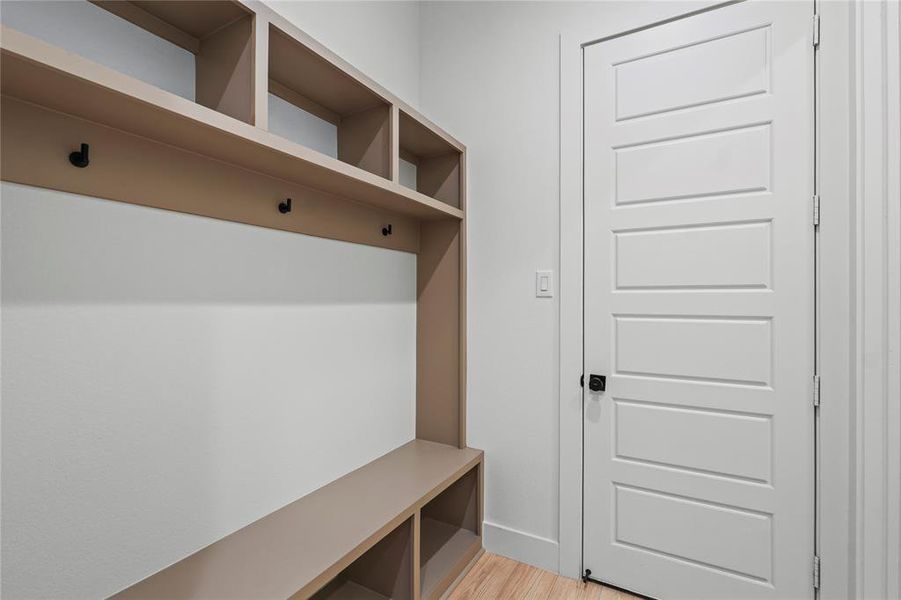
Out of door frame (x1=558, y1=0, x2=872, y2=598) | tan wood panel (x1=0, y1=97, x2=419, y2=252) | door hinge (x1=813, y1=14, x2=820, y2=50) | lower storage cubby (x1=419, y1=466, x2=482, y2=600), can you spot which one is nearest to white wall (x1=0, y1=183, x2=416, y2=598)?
tan wood panel (x1=0, y1=97, x2=419, y2=252)

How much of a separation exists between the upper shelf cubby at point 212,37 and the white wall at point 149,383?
0.34 metres

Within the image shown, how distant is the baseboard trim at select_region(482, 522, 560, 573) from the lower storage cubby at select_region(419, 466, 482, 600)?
0.20 ft

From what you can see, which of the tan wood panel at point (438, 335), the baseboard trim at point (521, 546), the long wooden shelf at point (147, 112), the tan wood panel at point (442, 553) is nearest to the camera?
the long wooden shelf at point (147, 112)

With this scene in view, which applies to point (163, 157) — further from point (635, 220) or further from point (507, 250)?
point (635, 220)

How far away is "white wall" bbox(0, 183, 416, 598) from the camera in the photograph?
2.93ft

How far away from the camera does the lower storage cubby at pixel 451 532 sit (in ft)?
5.59

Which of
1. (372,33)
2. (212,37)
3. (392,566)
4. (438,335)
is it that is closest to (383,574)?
(392,566)

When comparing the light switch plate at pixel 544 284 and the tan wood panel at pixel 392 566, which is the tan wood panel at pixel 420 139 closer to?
the light switch plate at pixel 544 284

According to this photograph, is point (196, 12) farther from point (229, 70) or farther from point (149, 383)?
point (149, 383)

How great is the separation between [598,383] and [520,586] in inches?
33.9

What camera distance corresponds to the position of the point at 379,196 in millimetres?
1564

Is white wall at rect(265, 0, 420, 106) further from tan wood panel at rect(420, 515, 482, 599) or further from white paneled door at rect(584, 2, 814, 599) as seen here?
tan wood panel at rect(420, 515, 482, 599)

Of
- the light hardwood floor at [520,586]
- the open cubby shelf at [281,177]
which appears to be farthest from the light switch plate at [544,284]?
the light hardwood floor at [520,586]

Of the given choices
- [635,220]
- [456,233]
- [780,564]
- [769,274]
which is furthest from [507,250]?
[780,564]
